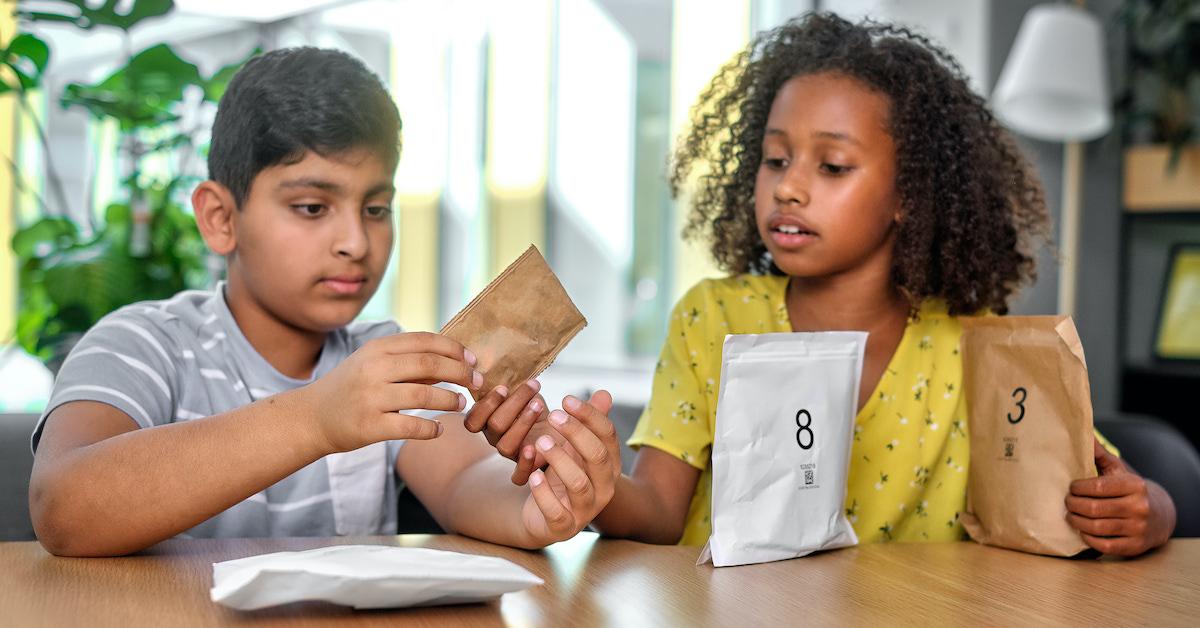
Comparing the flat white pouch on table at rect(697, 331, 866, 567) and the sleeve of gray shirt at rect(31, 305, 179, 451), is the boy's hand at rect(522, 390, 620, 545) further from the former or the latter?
the sleeve of gray shirt at rect(31, 305, 179, 451)

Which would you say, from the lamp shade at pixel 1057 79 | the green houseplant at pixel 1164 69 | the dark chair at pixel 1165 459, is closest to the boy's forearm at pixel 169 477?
the dark chair at pixel 1165 459

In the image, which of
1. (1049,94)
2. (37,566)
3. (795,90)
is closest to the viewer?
(37,566)

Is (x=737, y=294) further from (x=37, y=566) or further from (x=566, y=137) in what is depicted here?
(x=566, y=137)

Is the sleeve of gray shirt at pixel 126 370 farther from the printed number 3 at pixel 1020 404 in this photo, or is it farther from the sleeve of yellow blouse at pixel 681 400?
the printed number 3 at pixel 1020 404

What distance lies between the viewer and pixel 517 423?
98 centimetres

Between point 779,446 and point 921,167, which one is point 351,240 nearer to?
point 779,446

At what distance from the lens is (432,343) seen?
0.84m

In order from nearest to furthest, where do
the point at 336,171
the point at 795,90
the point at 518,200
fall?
the point at 336,171
the point at 795,90
the point at 518,200

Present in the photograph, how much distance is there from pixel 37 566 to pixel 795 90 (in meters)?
0.97

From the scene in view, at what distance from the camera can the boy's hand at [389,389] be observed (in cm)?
83

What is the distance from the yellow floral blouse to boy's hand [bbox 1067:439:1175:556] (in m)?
0.28

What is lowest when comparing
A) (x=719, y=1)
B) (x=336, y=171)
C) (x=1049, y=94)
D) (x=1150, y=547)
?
(x=1150, y=547)

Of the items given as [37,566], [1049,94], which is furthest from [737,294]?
[1049,94]

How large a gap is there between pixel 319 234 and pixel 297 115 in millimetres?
130
